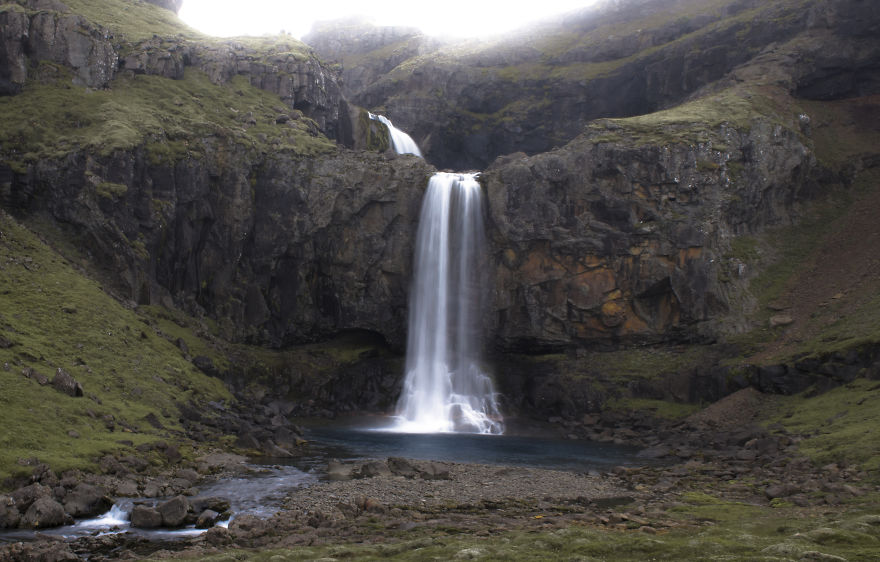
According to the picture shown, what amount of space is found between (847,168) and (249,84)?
2901 inches

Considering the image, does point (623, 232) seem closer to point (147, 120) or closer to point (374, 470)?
point (374, 470)

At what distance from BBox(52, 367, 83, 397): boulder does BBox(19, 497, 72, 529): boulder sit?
12.2m

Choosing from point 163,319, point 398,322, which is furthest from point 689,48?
point 163,319

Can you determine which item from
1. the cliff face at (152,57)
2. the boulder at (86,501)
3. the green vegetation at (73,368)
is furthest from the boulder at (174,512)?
the cliff face at (152,57)

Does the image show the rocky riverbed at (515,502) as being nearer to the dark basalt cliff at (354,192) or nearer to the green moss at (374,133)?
the dark basalt cliff at (354,192)

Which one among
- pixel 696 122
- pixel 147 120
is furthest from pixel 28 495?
pixel 696 122

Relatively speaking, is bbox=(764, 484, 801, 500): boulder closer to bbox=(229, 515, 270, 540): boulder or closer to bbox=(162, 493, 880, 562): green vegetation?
bbox=(162, 493, 880, 562): green vegetation

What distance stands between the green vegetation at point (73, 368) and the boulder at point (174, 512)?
6.00 m

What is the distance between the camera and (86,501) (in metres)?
22.5

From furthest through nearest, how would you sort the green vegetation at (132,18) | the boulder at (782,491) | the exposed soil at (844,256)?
the green vegetation at (132,18) < the exposed soil at (844,256) < the boulder at (782,491)

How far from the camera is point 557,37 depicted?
120 m

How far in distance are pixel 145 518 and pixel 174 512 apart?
3.04 feet

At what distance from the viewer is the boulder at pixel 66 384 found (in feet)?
105

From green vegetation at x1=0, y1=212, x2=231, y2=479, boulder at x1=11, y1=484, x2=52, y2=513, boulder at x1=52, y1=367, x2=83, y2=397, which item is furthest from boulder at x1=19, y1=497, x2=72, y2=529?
boulder at x1=52, y1=367, x2=83, y2=397
